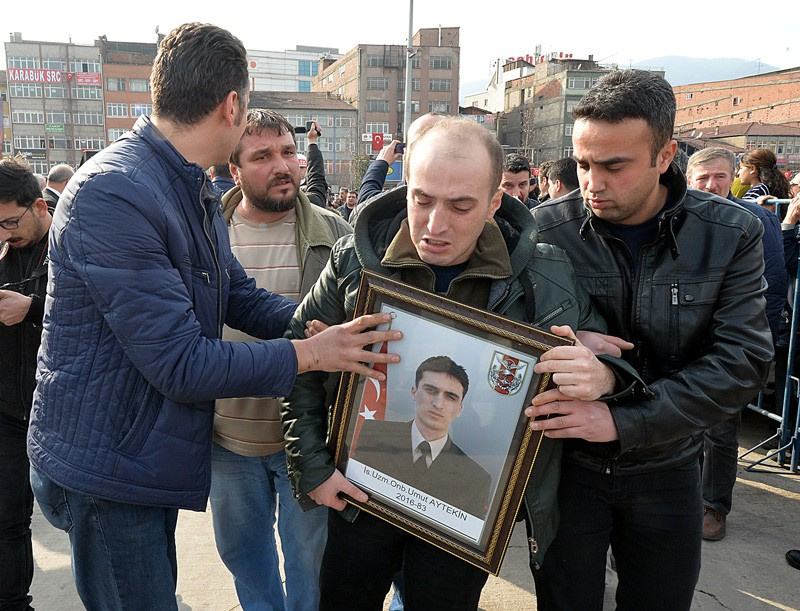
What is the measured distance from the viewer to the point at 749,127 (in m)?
52.0

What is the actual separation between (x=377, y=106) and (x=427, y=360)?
73300 millimetres

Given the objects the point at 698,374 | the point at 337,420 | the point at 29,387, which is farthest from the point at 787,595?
the point at 29,387

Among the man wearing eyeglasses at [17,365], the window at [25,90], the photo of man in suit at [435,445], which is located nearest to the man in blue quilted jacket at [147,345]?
the photo of man in suit at [435,445]

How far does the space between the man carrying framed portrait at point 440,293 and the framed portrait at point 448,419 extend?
0.06 meters

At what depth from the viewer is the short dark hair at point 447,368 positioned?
1.67 meters

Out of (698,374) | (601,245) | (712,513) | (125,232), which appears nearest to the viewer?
(125,232)

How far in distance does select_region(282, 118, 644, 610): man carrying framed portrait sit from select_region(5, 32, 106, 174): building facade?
75.0 m

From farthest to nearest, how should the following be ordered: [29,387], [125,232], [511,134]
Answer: [511,134], [29,387], [125,232]

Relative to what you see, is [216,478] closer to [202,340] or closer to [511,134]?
[202,340]

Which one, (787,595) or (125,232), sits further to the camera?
(787,595)

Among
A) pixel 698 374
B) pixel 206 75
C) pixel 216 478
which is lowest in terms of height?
pixel 216 478

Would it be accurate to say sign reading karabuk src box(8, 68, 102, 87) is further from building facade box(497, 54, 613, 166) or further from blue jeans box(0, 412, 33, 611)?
blue jeans box(0, 412, 33, 611)

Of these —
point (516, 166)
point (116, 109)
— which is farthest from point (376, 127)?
point (516, 166)

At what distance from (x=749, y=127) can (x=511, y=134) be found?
30.0m
